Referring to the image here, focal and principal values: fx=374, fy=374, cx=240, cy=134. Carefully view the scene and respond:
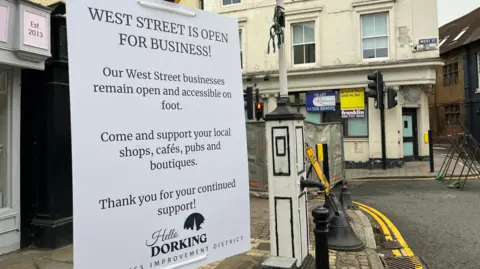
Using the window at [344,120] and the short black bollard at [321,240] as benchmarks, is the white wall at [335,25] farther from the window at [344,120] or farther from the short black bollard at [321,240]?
the short black bollard at [321,240]

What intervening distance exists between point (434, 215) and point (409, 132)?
1045cm

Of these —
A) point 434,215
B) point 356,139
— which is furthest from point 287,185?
point 356,139

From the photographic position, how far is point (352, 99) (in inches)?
653

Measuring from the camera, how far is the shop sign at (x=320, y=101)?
17.0 meters

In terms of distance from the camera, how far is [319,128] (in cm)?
1063

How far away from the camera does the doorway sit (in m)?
16.9

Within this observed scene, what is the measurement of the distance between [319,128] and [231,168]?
28.7 feet

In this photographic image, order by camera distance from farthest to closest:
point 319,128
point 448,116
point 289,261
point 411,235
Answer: point 448,116
point 319,128
point 411,235
point 289,261


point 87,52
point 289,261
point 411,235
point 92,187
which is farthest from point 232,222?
point 411,235

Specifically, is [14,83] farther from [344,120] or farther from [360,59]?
[360,59]

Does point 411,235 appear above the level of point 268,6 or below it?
below

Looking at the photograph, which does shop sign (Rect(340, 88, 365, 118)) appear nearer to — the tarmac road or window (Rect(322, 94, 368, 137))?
window (Rect(322, 94, 368, 137))

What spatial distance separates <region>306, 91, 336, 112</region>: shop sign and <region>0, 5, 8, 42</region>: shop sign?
14.3 m

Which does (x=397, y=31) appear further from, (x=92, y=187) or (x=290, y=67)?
(x=92, y=187)
